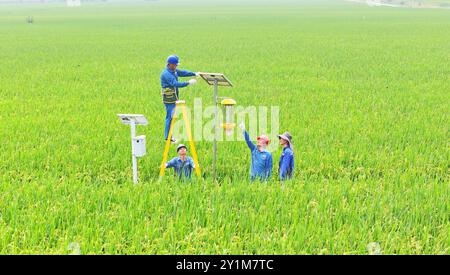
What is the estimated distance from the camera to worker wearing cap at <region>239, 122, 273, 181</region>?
5.00 metres

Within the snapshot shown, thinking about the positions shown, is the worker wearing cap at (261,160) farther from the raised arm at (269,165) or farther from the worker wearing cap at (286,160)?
the worker wearing cap at (286,160)

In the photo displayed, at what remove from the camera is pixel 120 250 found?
3.44m

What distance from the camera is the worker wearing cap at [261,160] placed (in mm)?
5000

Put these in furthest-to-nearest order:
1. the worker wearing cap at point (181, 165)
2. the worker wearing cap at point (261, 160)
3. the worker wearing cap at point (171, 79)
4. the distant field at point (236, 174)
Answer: the worker wearing cap at point (171, 79) < the worker wearing cap at point (181, 165) < the worker wearing cap at point (261, 160) < the distant field at point (236, 174)

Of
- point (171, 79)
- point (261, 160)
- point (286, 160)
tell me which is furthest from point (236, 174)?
point (171, 79)

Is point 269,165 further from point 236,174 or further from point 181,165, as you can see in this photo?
point 181,165

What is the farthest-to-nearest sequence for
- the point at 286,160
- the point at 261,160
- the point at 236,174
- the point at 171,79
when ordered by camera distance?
the point at 171,79, the point at 236,174, the point at 261,160, the point at 286,160

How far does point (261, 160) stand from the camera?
5074 mm

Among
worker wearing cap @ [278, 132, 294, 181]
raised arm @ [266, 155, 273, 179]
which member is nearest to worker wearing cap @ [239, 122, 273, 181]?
raised arm @ [266, 155, 273, 179]

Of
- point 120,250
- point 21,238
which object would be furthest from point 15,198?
point 120,250

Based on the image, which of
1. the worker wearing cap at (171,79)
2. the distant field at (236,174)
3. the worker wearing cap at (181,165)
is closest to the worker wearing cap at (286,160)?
the distant field at (236,174)

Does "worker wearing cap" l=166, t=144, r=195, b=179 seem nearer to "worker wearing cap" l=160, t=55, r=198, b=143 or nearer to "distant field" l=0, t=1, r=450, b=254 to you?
"distant field" l=0, t=1, r=450, b=254

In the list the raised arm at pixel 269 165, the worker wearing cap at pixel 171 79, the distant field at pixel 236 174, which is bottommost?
the distant field at pixel 236 174

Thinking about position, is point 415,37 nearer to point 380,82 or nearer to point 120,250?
point 380,82
